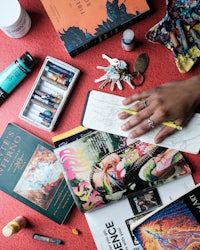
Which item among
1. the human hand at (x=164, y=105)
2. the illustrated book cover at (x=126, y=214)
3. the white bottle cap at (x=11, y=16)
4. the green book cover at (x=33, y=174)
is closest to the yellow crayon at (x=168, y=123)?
the human hand at (x=164, y=105)

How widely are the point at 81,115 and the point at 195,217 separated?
38 centimetres

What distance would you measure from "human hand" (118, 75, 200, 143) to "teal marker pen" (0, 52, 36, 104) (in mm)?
258

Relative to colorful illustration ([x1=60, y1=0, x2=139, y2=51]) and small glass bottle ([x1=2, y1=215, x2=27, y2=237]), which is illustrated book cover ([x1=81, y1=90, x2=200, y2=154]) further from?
small glass bottle ([x1=2, y1=215, x2=27, y2=237])

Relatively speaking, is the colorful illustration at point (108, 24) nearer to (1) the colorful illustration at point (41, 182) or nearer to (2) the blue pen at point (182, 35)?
(2) the blue pen at point (182, 35)

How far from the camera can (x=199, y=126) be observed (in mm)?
804

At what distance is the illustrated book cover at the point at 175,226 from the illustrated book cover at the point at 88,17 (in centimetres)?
45

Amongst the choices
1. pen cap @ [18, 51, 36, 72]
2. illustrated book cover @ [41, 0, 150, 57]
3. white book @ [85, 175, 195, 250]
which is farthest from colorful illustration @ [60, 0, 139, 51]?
white book @ [85, 175, 195, 250]

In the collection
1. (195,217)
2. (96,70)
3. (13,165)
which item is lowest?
(195,217)

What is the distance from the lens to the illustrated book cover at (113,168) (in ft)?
2.63

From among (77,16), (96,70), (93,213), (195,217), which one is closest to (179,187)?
(195,217)

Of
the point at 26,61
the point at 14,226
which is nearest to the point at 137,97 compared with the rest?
the point at 26,61

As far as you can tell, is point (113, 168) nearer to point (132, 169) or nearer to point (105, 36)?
point (132, 169)

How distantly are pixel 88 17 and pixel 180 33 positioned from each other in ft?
0.77

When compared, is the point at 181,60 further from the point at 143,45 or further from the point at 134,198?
the point at 134,198
